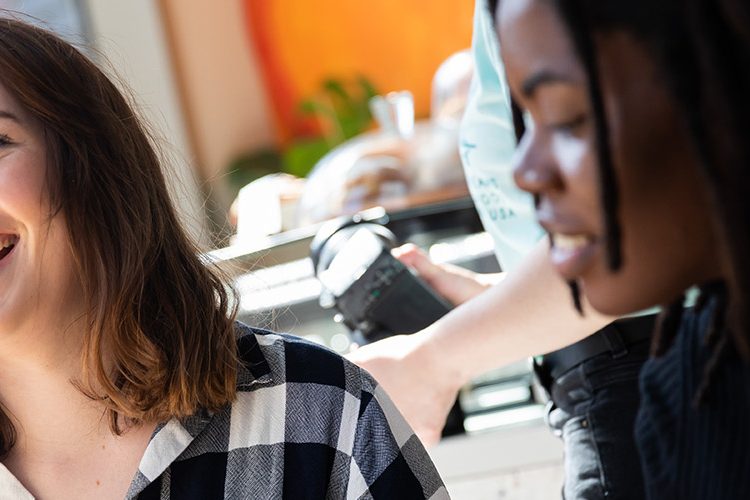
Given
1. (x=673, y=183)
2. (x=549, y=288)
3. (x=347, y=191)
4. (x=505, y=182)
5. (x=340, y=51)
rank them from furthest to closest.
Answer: (x=340, y=51) < (x=347, y=191) < (x=505, y=182) < (x=549, y=288) < (x=673, y=183)

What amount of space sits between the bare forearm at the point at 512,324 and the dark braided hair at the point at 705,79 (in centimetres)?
46

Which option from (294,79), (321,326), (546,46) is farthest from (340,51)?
(546,46)

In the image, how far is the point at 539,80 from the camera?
48 cm

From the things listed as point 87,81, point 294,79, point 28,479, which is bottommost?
point 294,79

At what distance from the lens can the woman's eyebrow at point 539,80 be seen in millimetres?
465

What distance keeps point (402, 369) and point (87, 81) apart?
379mm

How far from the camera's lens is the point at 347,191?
88.5 inches

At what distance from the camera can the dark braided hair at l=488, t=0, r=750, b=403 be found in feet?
1.39

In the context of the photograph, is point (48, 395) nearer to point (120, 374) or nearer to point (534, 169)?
point (120, 374)

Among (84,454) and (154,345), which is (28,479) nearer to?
(84,454)

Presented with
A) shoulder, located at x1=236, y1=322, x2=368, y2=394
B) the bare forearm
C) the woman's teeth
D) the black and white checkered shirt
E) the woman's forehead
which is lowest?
the black and white checkered shirt

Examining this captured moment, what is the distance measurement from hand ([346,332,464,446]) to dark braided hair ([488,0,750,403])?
1.83 feet

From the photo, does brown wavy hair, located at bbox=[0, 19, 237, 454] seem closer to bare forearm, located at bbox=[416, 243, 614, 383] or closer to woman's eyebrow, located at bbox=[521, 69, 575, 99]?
bare forearm, located at bbox=[416, 243, 614, 383]

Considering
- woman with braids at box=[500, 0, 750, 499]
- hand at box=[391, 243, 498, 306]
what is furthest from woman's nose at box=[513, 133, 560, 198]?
hand at box=[391, 243, 498, 306]
